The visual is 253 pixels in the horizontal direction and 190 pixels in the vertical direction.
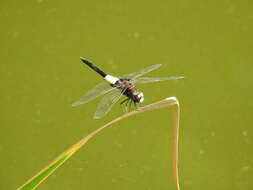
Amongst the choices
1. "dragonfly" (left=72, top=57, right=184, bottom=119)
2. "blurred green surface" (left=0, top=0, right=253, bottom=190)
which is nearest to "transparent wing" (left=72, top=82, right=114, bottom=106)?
"dragonfly" (left=72, top=57, right=184, bottom=119)

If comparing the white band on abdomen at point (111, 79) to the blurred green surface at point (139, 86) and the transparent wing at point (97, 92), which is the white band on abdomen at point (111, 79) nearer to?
the transparent wing at point (97, 92)

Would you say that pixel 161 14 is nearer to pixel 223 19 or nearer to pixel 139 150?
pixel 223 19

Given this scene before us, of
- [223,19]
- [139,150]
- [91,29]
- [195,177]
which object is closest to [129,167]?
[139,150]

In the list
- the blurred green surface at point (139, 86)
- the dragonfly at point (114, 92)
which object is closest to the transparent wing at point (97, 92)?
the dragonfly at point (114, 92)

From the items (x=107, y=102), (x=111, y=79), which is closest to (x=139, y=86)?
(x=111, y=79)

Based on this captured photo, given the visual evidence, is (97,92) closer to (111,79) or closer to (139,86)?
(111,79)

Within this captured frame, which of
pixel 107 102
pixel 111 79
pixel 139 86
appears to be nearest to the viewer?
pixel 107 102
